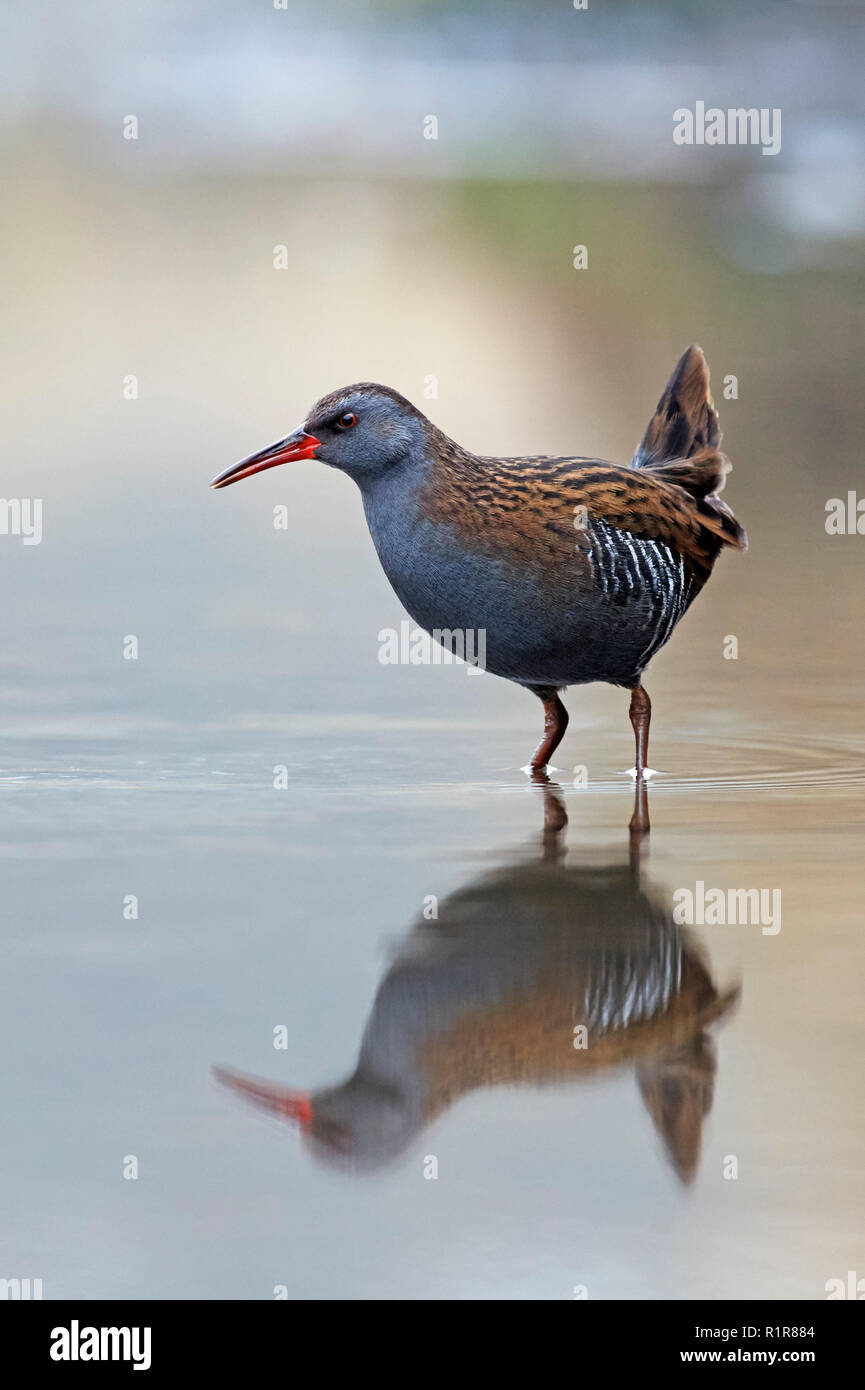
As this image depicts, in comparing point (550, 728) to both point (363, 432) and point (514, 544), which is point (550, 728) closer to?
point (514, 544)

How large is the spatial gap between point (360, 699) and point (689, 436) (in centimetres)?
152

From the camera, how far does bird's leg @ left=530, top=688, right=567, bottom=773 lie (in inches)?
300

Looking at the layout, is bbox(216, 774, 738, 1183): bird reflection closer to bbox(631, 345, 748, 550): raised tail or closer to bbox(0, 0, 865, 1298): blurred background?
bbox(0, 0, 865, 1298): blurred background

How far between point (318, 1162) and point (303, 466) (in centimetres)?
998

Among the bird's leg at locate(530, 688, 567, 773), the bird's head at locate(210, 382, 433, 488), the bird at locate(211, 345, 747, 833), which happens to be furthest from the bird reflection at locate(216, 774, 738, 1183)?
the bird's head at locate(210, 382, 433, 488)

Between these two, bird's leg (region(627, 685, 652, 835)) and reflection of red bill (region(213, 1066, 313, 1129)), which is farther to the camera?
bird's leg (region(627, 685, 652, 835))

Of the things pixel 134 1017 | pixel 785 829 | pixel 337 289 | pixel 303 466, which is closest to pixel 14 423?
pixel 303 466

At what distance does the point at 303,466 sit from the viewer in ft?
46.1

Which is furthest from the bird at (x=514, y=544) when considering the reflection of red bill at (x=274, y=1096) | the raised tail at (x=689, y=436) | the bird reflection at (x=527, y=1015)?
the reflection of red bill at (x=274, y=1096)

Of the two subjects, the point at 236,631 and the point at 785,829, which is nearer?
the point at 785,829

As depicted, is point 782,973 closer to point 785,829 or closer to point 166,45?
point 785,829

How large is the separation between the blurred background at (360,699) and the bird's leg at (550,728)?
0.22 metres

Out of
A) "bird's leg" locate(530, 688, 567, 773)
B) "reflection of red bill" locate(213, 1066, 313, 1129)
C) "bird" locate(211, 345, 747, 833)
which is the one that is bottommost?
"reflection of red bill" locate(213, 1066, 313, 1129)

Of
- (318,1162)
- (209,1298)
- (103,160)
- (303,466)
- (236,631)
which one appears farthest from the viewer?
(103,160)
